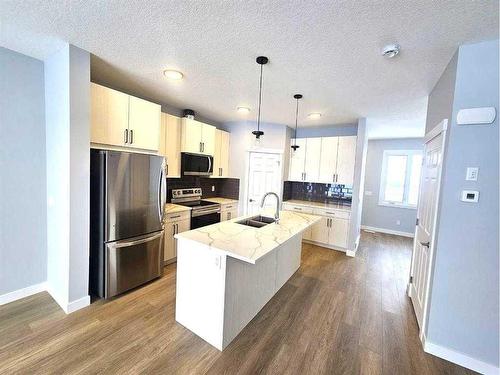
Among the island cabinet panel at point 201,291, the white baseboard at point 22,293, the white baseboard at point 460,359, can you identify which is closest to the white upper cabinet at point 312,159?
the white baseboard at point 460,359

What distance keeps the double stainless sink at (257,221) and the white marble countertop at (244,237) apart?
6.4 inches

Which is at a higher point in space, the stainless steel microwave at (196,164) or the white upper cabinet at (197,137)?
the white upper cabinet at (197,137)

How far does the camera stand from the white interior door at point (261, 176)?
4.75m

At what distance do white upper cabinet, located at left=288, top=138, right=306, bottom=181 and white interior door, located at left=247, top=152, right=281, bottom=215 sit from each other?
43 centimetres

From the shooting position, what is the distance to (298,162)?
197 inches

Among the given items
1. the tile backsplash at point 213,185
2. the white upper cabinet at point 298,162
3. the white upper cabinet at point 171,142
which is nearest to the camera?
the white upper cabinet at point 171,142

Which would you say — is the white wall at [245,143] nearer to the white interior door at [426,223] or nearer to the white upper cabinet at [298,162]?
the white upper cabinet at [298,162]

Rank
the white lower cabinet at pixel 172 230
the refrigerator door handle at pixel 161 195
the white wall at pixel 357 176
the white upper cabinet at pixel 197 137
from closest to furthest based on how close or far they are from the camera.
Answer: the refrigerator door handle at pixel 161 195
the white lower cabinet at pixel 172 230
the white upper cabinet at pixel 197 137
the white wall at pixel 357 176

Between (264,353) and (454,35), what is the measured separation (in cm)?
288

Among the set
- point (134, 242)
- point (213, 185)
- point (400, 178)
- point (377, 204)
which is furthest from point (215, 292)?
point (400, 178)

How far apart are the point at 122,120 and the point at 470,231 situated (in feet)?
11.5

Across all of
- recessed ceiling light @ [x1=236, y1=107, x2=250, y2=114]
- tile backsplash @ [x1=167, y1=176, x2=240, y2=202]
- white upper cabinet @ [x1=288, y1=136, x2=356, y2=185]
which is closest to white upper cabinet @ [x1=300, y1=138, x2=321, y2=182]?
Result: white upper cabinet @ [x1=288, y1=136, x2=356, y2=185]

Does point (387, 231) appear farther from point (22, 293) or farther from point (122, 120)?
point (22, 293)

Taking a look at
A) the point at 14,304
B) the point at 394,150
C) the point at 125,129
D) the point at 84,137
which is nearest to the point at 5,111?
the point at 84,137
